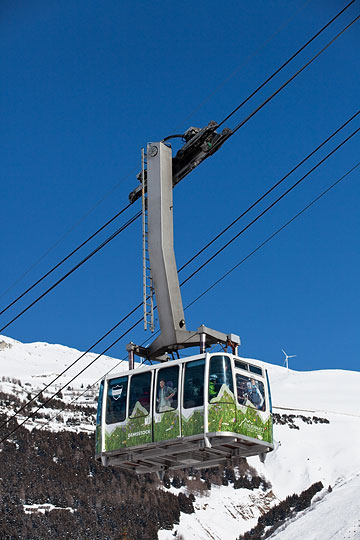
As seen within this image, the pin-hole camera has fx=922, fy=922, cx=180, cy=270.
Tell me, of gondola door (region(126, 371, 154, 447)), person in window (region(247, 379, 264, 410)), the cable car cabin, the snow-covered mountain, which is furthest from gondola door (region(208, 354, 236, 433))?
the snow-covered mountain

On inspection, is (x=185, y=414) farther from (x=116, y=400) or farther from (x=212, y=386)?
(x=116, y=400)

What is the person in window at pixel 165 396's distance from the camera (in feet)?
70.2

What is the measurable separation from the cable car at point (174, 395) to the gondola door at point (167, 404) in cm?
2

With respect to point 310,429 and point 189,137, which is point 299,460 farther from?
point 189,137

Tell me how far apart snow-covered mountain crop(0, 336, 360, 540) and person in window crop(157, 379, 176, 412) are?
4910cm

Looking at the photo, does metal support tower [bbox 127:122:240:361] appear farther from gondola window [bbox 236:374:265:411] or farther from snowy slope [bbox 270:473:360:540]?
snowy slope [bbox 270:473:360:540]

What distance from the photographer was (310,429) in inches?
4535

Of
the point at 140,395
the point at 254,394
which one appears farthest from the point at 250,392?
the point at 140,395

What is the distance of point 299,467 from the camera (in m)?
103

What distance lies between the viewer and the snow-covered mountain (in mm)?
74500

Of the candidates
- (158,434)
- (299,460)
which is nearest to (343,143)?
(158,434)

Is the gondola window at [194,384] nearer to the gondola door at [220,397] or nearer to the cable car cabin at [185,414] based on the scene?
the cable car cabin at [185,414]

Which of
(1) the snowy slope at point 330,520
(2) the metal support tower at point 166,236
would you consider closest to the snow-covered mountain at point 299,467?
(1) the snowy slope at point 330,520

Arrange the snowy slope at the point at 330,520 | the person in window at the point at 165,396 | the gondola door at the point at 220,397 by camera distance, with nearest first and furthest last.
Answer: the gondola door at the point at 220,397, the person in window at the point at 165,396, the snowy slope at the point at 330,520
